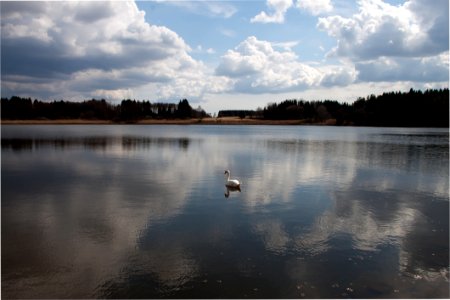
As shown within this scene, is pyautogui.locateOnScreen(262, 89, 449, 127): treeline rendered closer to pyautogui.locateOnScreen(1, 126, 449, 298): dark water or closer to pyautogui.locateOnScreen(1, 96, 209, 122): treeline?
pyautogui.locateOnScreen(1, 96, 209, 122): treeline

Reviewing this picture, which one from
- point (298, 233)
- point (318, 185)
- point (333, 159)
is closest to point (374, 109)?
point (333, 159)

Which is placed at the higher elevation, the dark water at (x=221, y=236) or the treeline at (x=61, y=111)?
the treeline at (x=61, y=111)

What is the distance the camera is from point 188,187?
68.9 feet

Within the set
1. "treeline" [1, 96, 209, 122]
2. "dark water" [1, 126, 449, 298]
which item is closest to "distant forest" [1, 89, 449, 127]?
"treeline" [1, 96, 209, 122]

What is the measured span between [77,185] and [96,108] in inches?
7384

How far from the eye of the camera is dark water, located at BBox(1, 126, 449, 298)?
941 cm

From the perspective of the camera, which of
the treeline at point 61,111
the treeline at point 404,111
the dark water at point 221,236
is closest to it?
the dark water at point 221,236

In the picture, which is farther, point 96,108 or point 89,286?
point 96,108

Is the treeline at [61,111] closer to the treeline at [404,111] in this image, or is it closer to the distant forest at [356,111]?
the distant forest at [356,111]

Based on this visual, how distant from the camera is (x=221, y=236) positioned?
12.8 m

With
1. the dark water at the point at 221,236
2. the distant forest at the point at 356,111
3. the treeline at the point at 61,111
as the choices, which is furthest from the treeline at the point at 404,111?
the dark water at the point at 221,236

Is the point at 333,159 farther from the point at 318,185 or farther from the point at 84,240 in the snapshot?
the point at 84,240

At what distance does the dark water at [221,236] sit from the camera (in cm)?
941

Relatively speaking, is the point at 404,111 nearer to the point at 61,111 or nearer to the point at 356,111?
the point at 356,111
